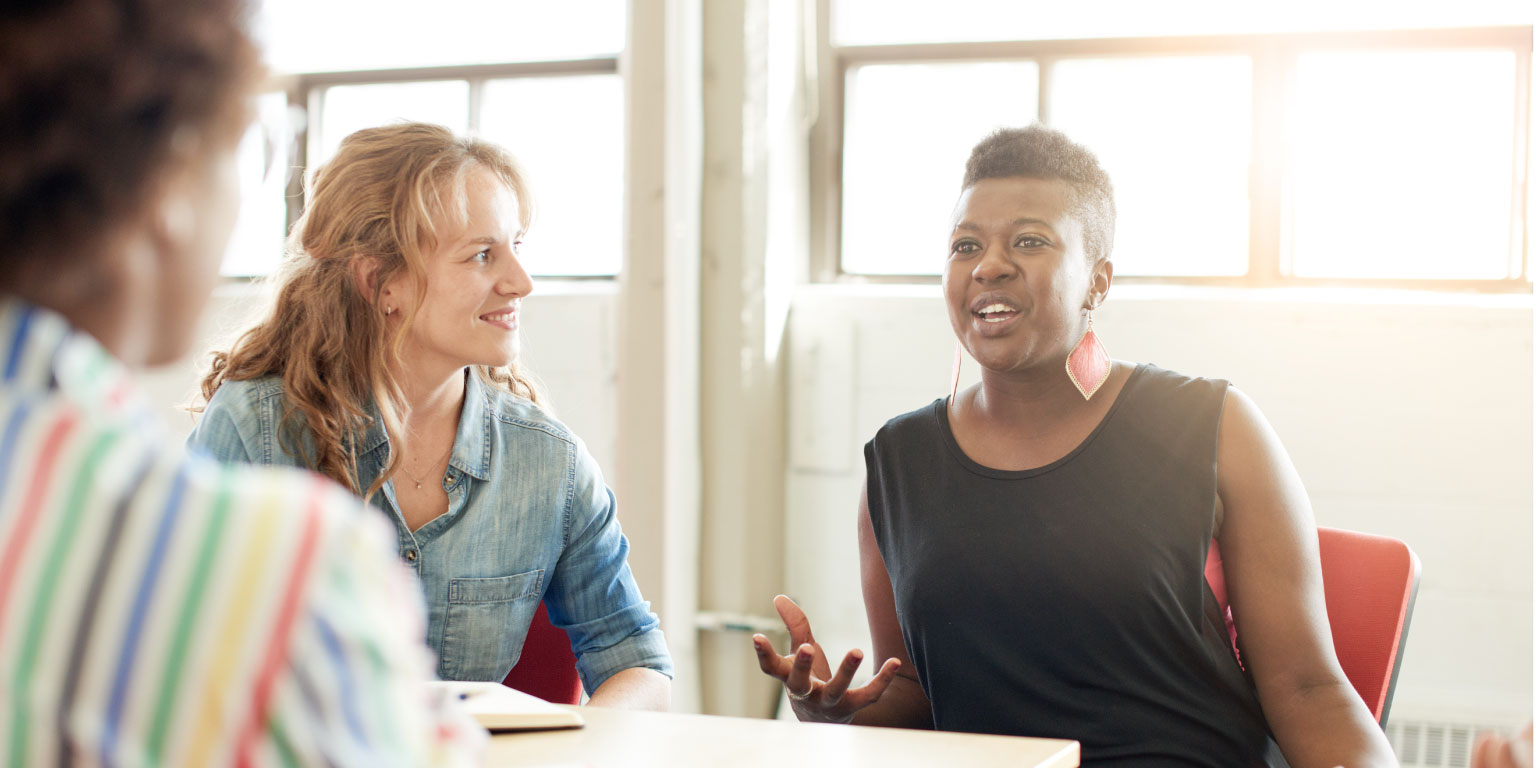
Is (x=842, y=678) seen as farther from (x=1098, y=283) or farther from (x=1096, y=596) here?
(x=1098, y=283)

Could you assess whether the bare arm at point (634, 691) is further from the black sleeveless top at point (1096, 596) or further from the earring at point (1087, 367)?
the earring at point (1087, 367)

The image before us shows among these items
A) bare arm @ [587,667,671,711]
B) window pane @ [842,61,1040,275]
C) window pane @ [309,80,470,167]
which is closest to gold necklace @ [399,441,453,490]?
bare arm @ [587,667,671,711]

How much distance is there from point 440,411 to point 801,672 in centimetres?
67

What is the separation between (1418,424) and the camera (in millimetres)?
2783

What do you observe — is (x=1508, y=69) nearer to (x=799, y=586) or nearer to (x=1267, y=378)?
(x=1267, y=378)

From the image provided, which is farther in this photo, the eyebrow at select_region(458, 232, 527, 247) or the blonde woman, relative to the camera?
the eyebrow at select_region(458, 232, 527, 247)

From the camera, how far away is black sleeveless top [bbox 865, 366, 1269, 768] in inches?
57.6

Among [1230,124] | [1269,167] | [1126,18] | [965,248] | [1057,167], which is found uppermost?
[1126,18]

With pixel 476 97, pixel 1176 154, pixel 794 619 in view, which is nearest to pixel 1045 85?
pixel 1176 154

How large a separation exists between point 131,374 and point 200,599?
0.17 metres

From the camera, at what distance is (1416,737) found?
279cm

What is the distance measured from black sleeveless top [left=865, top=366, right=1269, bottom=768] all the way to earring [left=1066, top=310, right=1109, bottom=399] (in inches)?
1.7

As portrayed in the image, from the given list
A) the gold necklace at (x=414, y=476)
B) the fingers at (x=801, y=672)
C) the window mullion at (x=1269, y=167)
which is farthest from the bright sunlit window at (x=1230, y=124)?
the fingers at (x=801, y=672)

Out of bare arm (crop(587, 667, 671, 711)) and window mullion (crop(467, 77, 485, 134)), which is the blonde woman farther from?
window mullion (crop(467, 77, 485, 134))
